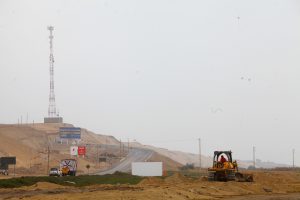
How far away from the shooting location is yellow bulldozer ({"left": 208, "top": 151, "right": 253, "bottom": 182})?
51.8m

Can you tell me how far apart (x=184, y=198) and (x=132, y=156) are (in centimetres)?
12555

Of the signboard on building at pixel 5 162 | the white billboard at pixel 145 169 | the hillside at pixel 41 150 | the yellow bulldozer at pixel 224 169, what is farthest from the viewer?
the hillside at pixel 41 150

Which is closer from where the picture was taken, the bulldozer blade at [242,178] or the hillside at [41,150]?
the bulldozer blade at [242,178]

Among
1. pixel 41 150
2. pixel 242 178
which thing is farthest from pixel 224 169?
pixel 41 150

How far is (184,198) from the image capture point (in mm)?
36562

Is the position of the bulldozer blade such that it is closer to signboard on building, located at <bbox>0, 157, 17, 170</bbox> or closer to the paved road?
signboard on building, located at <bbox>0, 157, 17, 170</bbox>

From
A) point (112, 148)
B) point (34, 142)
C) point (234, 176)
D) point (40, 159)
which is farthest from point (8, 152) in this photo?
point (234, 176)

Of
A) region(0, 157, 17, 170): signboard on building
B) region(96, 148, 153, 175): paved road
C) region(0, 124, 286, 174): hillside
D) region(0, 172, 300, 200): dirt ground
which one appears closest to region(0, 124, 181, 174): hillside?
region(0, 124, 286, 174): hillside

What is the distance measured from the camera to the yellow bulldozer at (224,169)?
51.8 metres

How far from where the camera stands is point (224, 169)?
5169 cm

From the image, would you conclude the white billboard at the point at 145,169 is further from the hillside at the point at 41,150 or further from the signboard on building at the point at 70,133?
the signboard on building at the point at 70,133

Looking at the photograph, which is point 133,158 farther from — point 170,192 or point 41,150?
point 170,192

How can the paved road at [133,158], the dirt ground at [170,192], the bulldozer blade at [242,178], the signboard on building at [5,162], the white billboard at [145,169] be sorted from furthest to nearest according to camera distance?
the paved road at [133,158]
the signboard on building at [5,162]
the white billboard at [145,169]
the bulldozer blade at [242,178]
the dirt ground at [170,192]

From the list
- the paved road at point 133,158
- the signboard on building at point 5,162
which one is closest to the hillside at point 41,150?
the paved road at point 133,158
